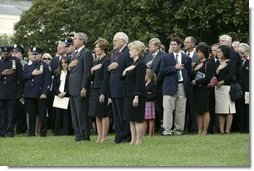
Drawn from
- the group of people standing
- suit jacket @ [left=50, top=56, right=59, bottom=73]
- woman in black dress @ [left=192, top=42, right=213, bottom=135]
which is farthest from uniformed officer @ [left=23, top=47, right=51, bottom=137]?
woman in black dress @ [left=192, top=42, right=213, bottom=135]

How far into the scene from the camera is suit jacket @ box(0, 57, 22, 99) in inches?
586

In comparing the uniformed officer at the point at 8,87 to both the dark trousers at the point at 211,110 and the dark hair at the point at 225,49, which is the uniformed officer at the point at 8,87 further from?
the dark hair at the point at 225,49

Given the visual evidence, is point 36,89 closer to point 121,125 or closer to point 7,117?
point 7,117

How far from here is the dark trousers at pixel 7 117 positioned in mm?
14789

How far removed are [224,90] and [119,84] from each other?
Answer: 2.96 metres

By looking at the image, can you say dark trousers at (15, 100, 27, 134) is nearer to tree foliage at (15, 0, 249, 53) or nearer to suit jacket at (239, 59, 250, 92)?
suit jacket at (239, 59, 250, 92)

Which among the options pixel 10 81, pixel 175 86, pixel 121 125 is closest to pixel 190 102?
pixel 175 86

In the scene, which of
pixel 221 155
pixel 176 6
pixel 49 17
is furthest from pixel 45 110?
pixel 49 17

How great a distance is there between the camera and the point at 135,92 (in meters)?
11.7

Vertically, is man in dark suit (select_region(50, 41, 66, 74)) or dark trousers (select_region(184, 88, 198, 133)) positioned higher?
man in dark suit (select_region(50, 41, 66, 74))

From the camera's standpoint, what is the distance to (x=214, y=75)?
46.5 ft

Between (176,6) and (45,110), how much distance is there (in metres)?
12.2

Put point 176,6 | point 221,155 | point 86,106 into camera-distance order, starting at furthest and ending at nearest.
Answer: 1. point 176,6
2. point 86,106
3. point 221,155

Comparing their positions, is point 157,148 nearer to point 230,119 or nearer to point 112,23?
point 230,119
